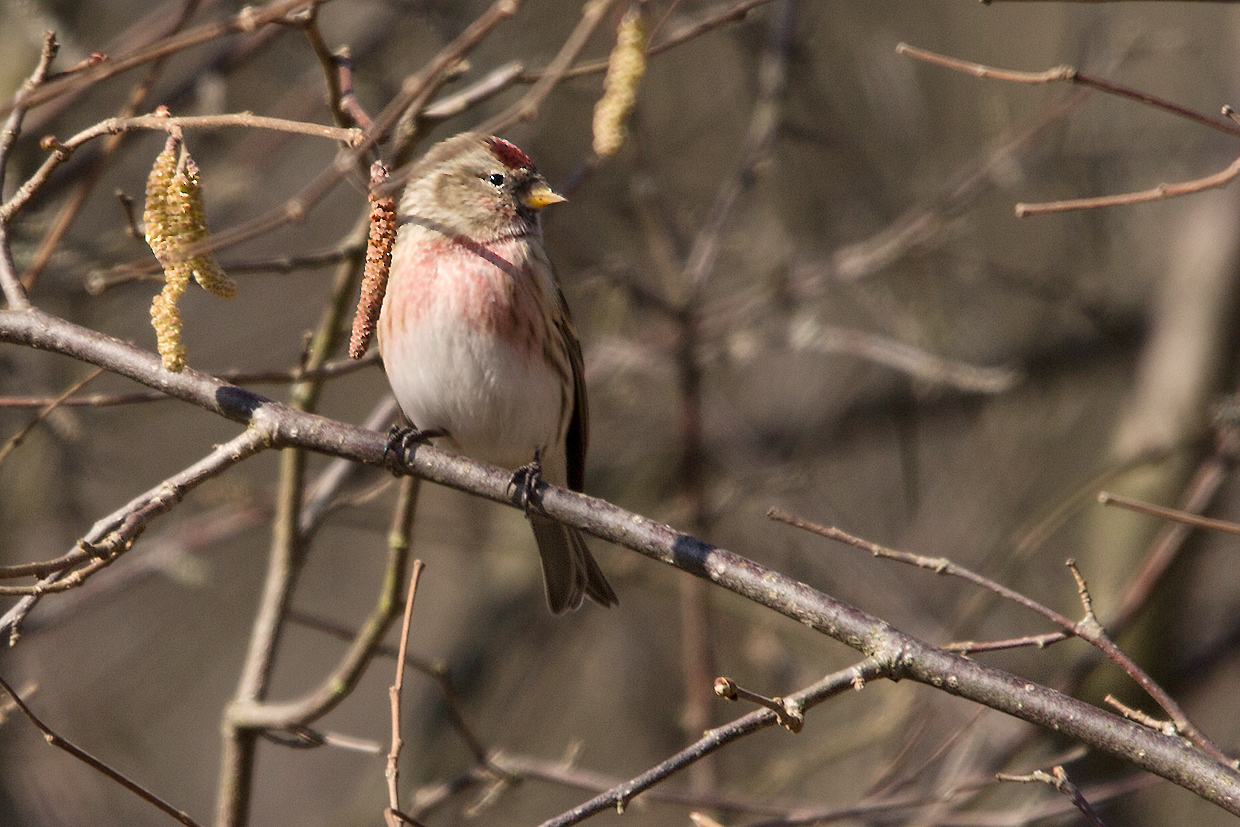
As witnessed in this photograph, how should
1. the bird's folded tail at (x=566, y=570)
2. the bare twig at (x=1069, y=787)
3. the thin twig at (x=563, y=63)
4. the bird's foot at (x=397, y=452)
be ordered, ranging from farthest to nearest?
the bird's folded tail at (x=566, y=570)
the bird's foot at (x=397, y=452)
the bare twig at (x=1069, y=787)
the thin twig at (x=563, y=63)

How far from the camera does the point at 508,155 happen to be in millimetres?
4098

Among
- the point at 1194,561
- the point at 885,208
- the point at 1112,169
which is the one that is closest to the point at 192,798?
the point at 885,208

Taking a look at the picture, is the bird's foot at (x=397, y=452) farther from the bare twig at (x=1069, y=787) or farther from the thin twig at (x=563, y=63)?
the bare twig at (x=1069, y=787)

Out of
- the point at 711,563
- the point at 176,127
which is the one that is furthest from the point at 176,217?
the point at 711,563

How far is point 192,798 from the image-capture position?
7.90 m

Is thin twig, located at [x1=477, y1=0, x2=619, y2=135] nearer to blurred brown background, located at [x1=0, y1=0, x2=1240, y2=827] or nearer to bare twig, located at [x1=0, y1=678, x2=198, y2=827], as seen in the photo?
bare twig, located at [x1=0, y1=678, x2=198, y2=827]

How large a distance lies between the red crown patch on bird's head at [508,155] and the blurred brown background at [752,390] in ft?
2.45

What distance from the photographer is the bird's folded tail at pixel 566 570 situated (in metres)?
3.94

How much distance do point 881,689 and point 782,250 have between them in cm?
213

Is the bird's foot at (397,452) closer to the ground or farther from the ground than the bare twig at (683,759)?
farther from the ground

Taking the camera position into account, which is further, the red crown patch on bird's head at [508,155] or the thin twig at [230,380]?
the red crown patch on bird's head at [508,155]

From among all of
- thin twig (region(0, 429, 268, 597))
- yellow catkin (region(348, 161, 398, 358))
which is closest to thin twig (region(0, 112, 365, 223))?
yellow catkin (region(348, 161, 398, 358))

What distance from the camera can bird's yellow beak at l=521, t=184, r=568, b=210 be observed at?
12.6 ft

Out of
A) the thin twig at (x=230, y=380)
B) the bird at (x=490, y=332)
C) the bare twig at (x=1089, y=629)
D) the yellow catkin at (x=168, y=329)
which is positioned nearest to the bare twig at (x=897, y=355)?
Result: the bird at (x=490, y=332)
